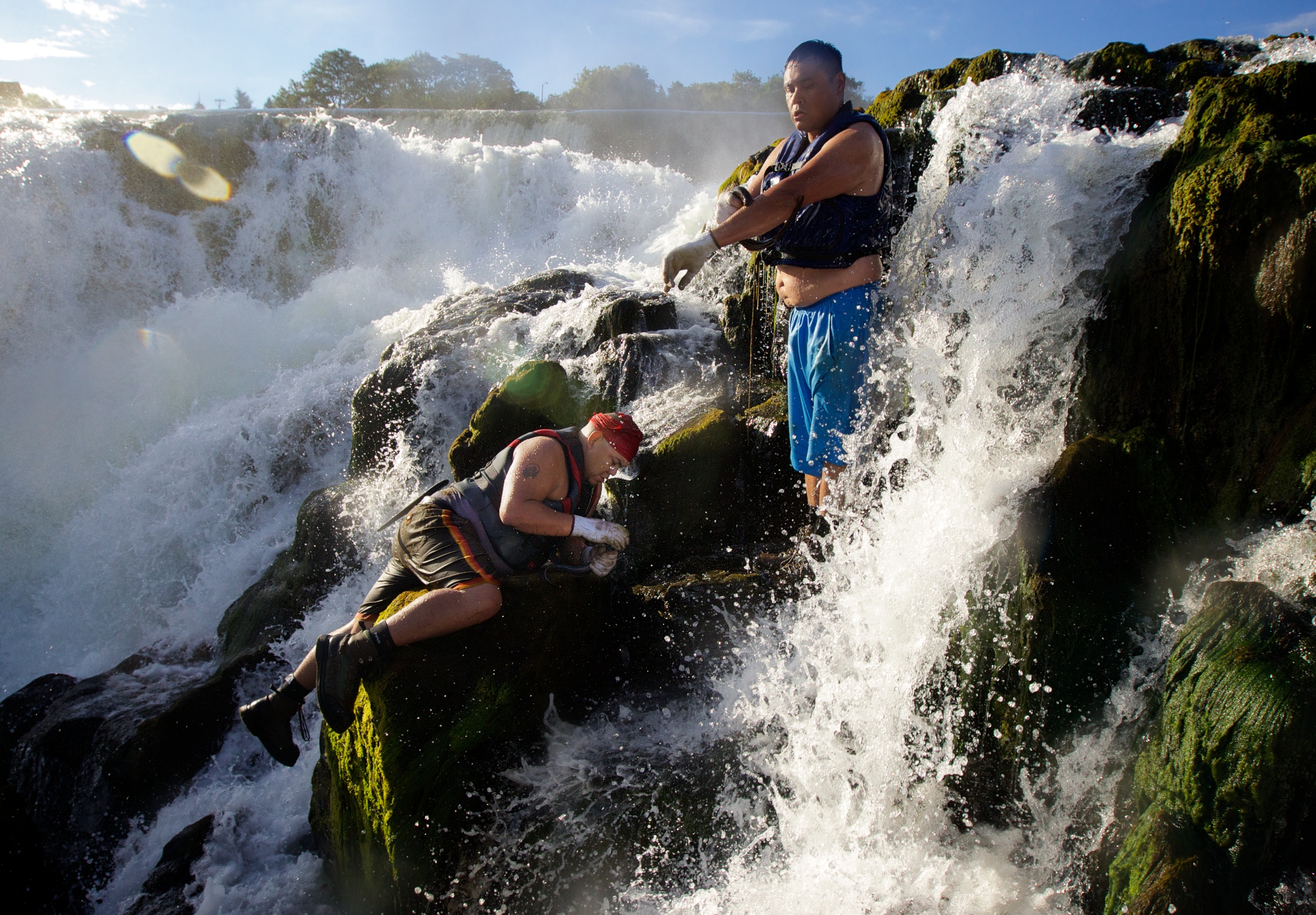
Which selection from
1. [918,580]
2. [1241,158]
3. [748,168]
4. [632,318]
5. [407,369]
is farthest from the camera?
[407,369]

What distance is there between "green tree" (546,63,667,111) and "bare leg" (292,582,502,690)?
36952mm

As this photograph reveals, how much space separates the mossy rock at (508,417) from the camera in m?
5.26

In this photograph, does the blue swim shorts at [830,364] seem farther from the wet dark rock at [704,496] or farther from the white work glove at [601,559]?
the wet dark rock at [704,496]

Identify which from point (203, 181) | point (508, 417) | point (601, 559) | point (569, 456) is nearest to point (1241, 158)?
point (569, 456)

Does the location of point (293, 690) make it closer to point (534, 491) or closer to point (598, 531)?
point (534, 491)

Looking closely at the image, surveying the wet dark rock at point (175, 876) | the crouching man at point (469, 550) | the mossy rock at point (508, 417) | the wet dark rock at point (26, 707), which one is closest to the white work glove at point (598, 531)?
the crouching man at point (469, 550)

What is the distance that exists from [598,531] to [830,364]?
4.22ft

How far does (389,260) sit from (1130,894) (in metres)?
15.1

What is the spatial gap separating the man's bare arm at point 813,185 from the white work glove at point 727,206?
277 millimetres

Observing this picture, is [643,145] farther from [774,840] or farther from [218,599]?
[774,840]

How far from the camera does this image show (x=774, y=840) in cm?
290

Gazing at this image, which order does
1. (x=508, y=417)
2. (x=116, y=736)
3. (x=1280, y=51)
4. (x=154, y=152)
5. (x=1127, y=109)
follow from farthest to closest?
(x=154, y=152) < (x=508, y=417) < (x=116, y=736) < (x=1280, y=51) < (x=1127, y=109)

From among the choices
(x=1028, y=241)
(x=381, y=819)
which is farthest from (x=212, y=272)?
(x=1028, y=241)

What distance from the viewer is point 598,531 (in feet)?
10.8
